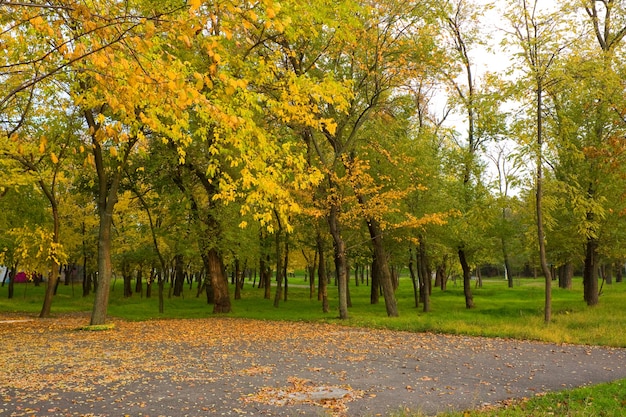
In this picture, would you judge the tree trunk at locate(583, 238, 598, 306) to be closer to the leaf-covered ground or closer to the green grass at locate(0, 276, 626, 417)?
the green grass at locate(0, 276, 626, 417)

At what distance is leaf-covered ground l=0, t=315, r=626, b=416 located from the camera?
725cm

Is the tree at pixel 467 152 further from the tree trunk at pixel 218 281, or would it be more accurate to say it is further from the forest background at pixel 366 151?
the tree trunk at pixel 218 281

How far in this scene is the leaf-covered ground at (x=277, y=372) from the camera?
7254 mm

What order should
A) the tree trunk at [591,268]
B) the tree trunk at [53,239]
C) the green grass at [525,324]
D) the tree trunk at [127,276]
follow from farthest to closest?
the tree trunk at [127,276]
the tree trunk at [591,268]
the tree trunk at [53,239]
the green grass at [525,324]

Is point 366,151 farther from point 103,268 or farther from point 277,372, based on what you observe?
point 277,372

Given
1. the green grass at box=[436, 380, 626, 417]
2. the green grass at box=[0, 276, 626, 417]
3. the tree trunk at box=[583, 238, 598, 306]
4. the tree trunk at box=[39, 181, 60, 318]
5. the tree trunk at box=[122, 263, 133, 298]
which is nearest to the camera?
the green grass at box=[436, 380, 626, 417]

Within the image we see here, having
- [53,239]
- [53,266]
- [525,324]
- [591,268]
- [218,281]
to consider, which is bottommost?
[525,324]

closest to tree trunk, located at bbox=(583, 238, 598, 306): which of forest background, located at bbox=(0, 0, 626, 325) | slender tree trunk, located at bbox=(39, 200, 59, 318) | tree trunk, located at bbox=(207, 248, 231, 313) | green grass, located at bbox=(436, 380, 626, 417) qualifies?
forest background, located at bbox=(0, 0, 626, 325)

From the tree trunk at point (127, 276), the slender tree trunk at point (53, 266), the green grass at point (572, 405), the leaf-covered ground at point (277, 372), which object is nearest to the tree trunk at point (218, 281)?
the slender tree trunk at point (53, 266)

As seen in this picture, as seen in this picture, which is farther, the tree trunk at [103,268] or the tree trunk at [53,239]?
the tree trunk at [53,239]

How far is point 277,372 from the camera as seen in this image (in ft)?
31.9

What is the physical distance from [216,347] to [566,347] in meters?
9.13

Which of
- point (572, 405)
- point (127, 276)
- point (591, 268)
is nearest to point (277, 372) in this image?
point (572, 405)

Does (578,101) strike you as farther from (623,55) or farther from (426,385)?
(426,385)
